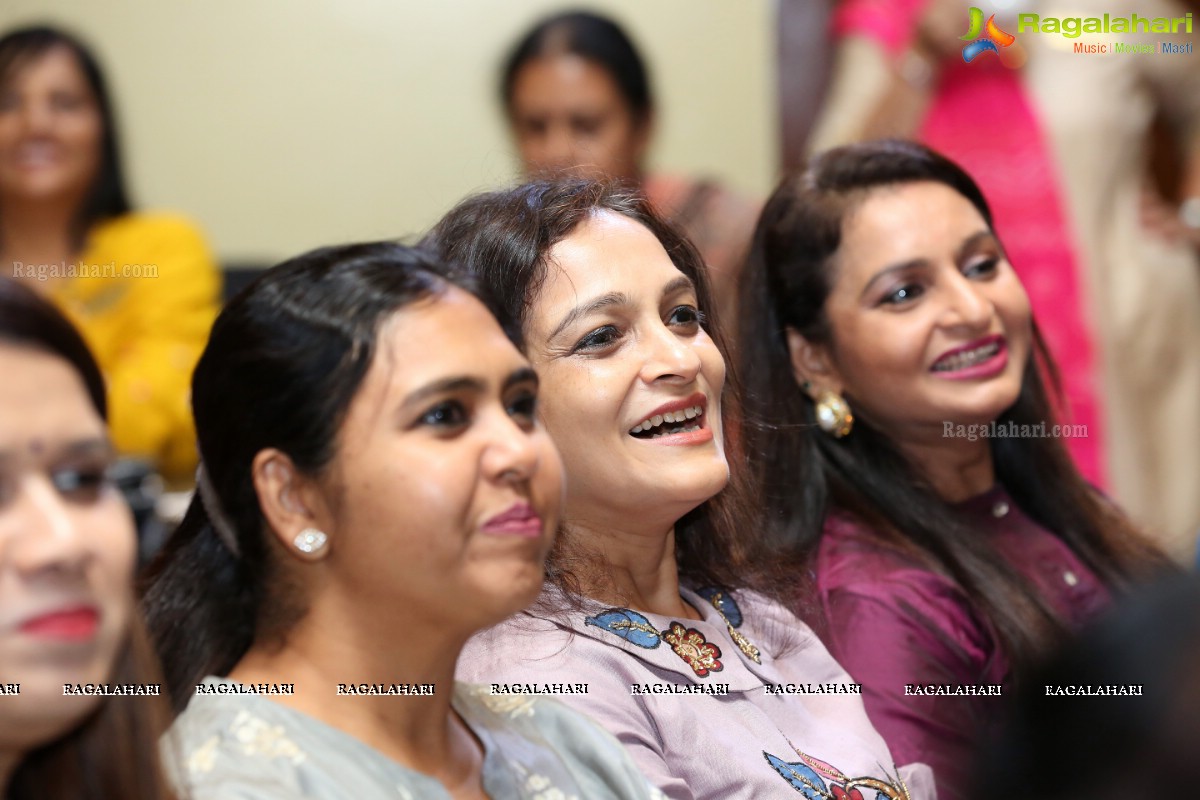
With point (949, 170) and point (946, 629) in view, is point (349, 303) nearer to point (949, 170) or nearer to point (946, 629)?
point (946, 629)

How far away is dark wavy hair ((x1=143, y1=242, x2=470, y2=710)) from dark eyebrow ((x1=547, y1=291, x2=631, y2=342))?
0.36m

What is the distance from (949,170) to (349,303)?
4.41ft

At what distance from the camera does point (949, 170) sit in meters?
2.32

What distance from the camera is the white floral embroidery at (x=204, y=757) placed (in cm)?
116

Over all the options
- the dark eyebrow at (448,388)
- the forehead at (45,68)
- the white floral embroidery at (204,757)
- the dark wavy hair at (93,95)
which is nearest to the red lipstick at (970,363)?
the dark eyebrow at (448,388)

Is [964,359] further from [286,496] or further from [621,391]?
[286,496]

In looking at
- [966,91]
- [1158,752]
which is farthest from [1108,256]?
[1158,752]

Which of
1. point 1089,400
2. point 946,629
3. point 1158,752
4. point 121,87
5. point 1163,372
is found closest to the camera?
point 1158,752

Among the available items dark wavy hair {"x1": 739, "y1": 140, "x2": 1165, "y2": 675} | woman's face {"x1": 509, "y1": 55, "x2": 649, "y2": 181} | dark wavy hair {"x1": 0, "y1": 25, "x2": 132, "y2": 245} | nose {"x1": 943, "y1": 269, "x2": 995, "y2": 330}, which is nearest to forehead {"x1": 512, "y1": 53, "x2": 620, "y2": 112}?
woman's face {"x1": 509, "y1": 55, "x2": 649, "y2": 181}

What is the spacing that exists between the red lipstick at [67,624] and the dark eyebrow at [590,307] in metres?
0.75

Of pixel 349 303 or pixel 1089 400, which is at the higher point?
pixel 349 303

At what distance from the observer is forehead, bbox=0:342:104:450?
107cm

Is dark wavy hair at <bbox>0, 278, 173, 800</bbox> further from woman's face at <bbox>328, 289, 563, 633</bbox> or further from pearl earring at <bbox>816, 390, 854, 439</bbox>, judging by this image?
pearl earring at <bbox>816, 390, 854, 439</bbox>

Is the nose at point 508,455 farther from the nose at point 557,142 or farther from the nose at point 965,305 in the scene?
the nose at point 557,142
